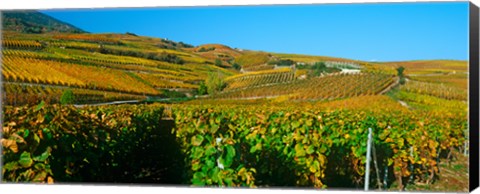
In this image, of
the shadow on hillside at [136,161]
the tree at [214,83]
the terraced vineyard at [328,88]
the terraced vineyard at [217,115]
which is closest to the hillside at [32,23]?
the terraced vineyard at [217,115]

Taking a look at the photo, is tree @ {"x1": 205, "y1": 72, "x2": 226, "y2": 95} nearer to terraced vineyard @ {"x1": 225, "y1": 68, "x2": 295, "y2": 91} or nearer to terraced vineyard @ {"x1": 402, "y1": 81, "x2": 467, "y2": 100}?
terraced vineyard @ {"x1": 225, "y1": 68, "x2": 295, "y2": 91}

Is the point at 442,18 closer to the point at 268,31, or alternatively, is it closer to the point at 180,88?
the point at 268,31

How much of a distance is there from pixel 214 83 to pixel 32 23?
2.13 m

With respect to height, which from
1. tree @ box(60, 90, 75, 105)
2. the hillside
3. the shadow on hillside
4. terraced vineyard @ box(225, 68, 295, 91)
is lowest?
the shadow on hillside

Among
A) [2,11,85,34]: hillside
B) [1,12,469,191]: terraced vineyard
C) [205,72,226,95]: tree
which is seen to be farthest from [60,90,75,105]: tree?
[205,72,226,95]: tree

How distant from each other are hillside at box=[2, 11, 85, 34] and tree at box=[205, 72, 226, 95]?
154 centimetres

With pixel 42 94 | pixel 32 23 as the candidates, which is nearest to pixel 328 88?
pixel 42 94

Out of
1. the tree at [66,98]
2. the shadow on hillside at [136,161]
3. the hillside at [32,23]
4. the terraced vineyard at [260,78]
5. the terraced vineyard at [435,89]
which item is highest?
the hillside at [32,23]

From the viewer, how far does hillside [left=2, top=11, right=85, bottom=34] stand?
7.88 meters

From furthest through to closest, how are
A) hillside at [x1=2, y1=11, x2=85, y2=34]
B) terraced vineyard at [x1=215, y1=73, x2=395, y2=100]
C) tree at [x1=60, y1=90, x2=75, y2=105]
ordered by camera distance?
1. tree at [x1=60, y1=90, x2=75, y2=105]
2. hillside at [x1=2, y1=11, x2=85, y2=34]
3. terraced vineyard at [x1=215, y1=73, x2=395, y2=100]

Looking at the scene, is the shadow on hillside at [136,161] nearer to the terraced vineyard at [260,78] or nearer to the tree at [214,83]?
the tree at [214,83]

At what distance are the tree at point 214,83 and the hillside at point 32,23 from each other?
5.04 ft

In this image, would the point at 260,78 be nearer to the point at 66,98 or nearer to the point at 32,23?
the point at 66,98

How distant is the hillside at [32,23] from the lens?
788cm
